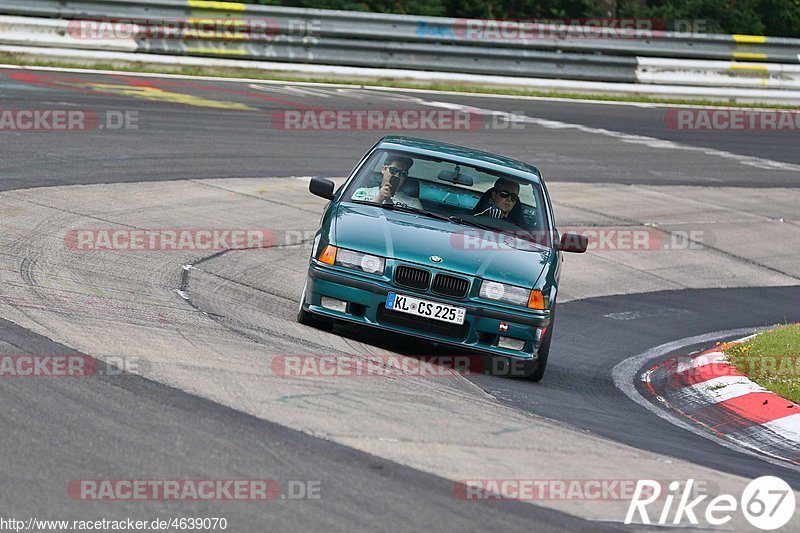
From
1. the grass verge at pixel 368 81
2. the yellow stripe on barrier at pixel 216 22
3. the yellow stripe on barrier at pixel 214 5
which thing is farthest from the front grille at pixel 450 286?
the yellow stripe on barrier at pixel 214 5

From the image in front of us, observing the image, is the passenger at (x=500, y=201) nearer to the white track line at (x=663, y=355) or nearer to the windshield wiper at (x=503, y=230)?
the windshield wiper at (x=503, y=230)

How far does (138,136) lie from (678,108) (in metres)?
13.2

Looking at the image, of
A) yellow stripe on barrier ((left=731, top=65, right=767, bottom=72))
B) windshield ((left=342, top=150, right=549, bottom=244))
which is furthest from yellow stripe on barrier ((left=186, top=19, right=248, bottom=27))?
windshield ((left=342, top=150, right=549, bottom=244))

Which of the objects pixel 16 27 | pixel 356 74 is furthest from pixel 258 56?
pixel 16 27

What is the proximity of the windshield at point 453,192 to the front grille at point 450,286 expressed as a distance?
0.96 m

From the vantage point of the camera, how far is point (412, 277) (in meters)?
8.41

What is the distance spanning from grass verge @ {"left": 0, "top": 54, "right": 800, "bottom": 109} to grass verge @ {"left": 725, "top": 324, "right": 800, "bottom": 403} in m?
13.5

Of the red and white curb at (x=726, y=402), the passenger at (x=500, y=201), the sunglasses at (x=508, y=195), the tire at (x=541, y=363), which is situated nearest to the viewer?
the red and white curb at (x=726, y=402)

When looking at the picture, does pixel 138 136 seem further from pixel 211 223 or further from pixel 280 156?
pixel 211 223

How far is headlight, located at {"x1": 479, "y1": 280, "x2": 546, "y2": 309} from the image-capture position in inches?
333

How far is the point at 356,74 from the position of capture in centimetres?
2302

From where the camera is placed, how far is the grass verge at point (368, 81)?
20.6 meters

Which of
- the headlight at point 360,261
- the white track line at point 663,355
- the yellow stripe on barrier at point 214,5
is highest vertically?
the yellow stripe on barrier at point 214,5

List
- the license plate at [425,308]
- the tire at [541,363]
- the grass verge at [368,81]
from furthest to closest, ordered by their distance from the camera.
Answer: the grass verge at [368,81]
the tire at [541,363]
the license plate at [425,308]
